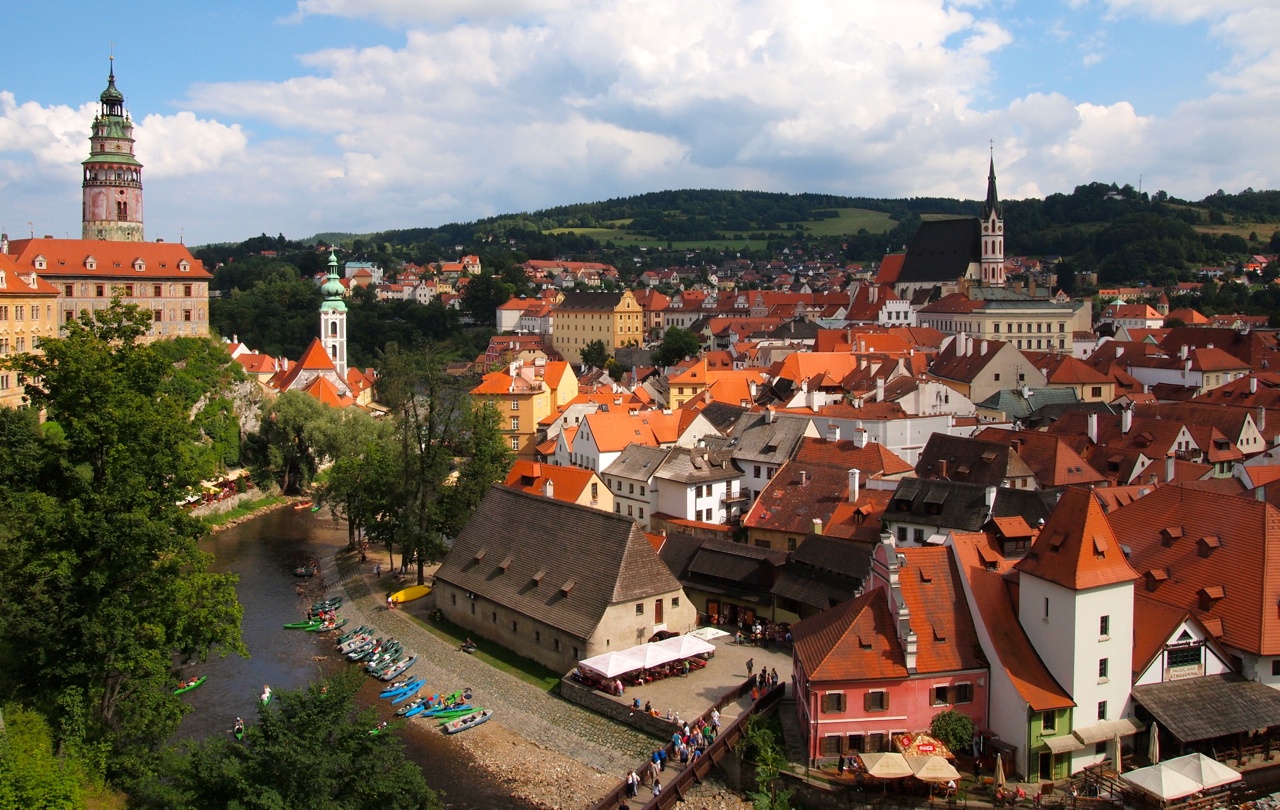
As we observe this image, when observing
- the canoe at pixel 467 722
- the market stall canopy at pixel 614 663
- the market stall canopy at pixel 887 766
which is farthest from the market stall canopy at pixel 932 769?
the canoe at pixel 467 722

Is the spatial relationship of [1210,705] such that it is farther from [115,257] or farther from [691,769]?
[115,257]

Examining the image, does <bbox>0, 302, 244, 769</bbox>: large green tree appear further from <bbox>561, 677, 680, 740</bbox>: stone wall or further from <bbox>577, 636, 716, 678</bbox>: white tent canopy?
<bbox>577, 636, 716, 678</bbox>: white tent canopy

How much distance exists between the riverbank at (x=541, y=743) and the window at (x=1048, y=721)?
20.9ft

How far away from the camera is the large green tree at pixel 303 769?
1748 centimetres

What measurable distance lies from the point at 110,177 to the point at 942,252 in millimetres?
74907

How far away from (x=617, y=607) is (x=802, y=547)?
632cm

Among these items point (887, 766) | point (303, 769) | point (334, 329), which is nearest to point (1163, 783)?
point (887, 766)

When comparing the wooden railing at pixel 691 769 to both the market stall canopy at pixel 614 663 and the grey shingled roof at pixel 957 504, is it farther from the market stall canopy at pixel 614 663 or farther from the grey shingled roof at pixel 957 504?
the grey shingled roof at pixel 957 504

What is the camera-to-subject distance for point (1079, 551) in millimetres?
22297

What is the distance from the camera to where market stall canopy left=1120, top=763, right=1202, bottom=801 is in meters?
20.5

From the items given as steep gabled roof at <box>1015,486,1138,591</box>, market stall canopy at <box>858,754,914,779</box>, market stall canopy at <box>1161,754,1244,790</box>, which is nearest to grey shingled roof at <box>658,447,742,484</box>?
steep gabled roof at <box>1015,486,1138,591</box>

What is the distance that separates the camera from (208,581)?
23.2 meters

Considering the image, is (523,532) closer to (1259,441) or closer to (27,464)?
(27,464)

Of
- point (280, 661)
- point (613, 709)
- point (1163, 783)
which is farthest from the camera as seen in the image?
point (280, 661)
